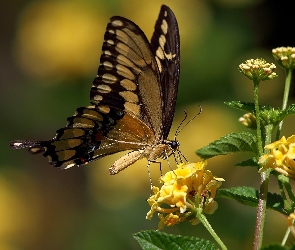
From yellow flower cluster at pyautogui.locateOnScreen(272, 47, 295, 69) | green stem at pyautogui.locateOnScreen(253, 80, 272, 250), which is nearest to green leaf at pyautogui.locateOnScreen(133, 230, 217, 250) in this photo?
green stem at pyautogui.locateOnScreen(253, 80, 272, 250)

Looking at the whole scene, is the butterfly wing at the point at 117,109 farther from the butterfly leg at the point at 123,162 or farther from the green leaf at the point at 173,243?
the green leaf at the point at 173,243

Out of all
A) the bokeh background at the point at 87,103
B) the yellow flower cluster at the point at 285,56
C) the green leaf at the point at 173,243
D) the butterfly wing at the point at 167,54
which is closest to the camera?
the green leaf at the point at 173,243

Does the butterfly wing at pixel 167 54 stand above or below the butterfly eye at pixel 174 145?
above

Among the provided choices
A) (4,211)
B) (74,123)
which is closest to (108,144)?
(74,123)

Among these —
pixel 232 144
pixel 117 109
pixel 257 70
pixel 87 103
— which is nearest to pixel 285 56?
pixel 257 70

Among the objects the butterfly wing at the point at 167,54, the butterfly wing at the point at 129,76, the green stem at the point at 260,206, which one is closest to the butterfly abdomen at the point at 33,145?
the butterfly wing at the point at 129,76

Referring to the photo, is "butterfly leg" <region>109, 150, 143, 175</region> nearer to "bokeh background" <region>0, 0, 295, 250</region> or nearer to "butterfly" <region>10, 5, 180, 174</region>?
"butterfly" <region>10, 5, 180, 174</region>

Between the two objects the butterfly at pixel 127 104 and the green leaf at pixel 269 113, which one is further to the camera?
the butterfly at pixel 127 104
